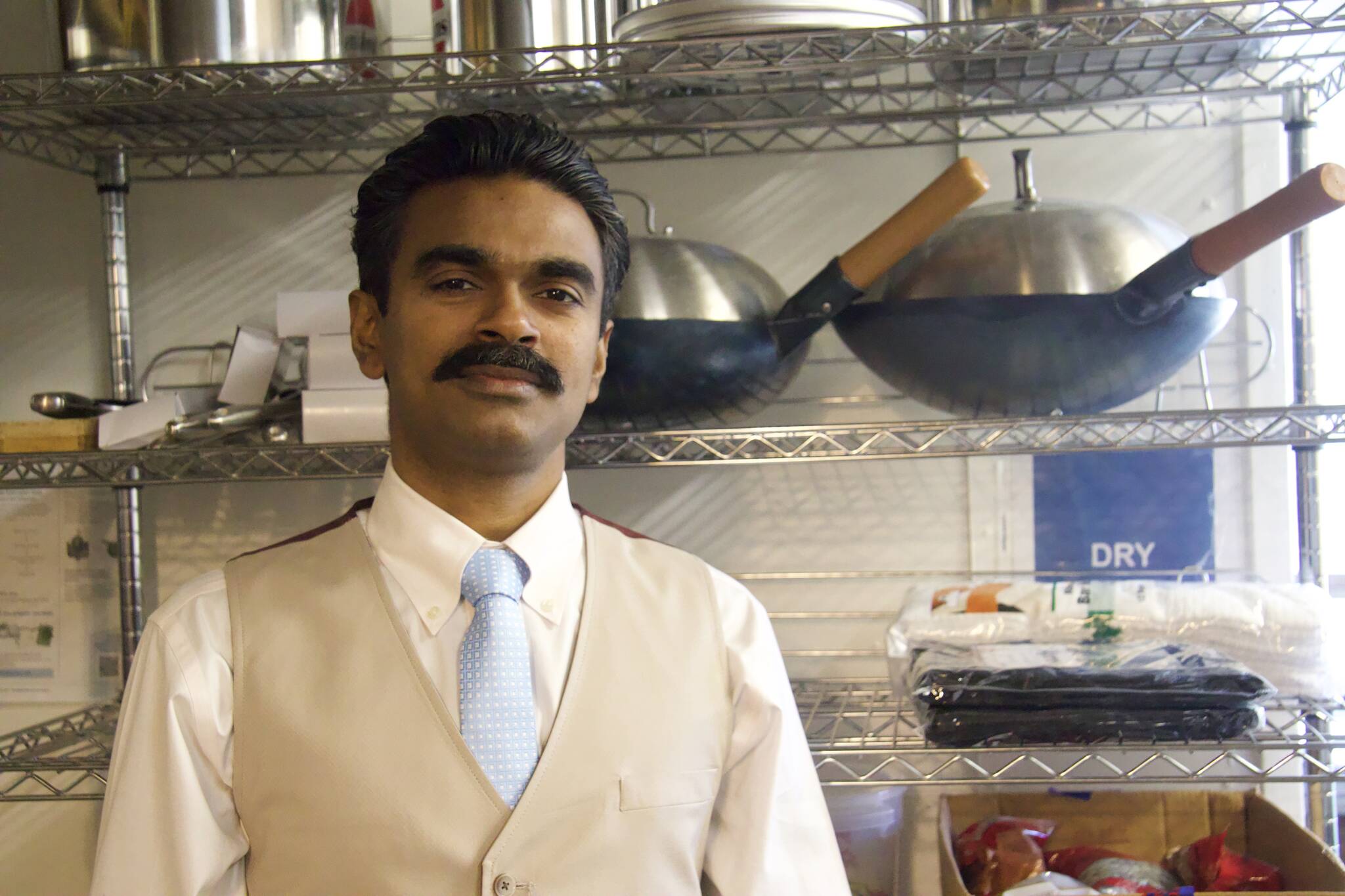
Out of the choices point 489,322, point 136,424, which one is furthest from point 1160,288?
point 136,424

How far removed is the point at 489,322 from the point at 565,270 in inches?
2.9

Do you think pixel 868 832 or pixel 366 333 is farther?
pixel 868 832

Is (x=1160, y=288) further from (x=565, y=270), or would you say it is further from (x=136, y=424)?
(x=136, y=424)

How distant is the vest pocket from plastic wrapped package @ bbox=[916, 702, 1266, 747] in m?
0.26

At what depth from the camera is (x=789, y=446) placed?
1123mm

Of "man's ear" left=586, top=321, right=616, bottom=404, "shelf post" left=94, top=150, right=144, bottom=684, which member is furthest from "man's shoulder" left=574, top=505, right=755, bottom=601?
"shelf post" left=94, top=150, right=144, bottom=684

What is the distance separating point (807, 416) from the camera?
1405mm

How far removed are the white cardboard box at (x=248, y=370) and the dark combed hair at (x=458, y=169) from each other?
1.25 ft

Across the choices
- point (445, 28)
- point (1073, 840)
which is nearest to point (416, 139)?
point (445, 28)

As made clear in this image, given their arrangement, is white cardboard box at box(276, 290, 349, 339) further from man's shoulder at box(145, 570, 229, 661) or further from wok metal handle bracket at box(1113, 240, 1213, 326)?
wok metal handle bracket at box(1113, 240, 1213, 326)

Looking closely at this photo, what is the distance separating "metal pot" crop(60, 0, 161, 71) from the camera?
45.2 inches

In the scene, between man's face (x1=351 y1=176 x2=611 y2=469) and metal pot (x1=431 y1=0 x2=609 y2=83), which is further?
metal pot (x1=431 y1=0 x2=609 y2=83)

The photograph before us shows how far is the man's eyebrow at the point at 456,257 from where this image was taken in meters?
0.88

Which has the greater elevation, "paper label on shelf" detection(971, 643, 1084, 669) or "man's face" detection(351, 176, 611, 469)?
"man's face" detection(351, 176, 611, 469)
